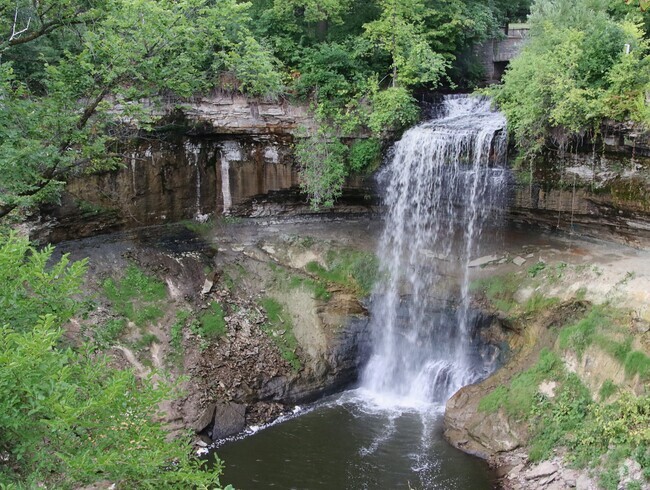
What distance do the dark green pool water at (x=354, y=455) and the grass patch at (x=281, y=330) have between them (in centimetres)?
165

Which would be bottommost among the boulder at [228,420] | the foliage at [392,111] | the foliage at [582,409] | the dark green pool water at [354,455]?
the dark green pool water at [354,455]

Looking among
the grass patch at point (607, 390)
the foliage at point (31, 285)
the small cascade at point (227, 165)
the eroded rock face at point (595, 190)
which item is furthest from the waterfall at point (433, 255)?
the foliage at point (31, 285)

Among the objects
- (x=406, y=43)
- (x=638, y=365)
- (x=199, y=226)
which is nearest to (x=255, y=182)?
(x=199, y=226)

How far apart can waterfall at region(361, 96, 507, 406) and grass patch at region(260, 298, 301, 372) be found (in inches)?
86.2

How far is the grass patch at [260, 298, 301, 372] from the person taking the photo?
635 inches

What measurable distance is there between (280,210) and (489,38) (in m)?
10.3

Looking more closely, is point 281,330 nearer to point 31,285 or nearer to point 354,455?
point 354,455

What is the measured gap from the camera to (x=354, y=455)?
1302cm

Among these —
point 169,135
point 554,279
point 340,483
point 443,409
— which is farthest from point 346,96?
point 340,483

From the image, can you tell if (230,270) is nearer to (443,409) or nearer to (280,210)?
(280,210)

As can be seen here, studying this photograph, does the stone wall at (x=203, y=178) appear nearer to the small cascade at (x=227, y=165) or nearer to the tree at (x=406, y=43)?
the small cascade at (x=227, y=165)

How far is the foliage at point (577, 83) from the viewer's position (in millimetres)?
14375

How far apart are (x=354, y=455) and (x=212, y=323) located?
5526 millimetres

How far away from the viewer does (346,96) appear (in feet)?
62.0
